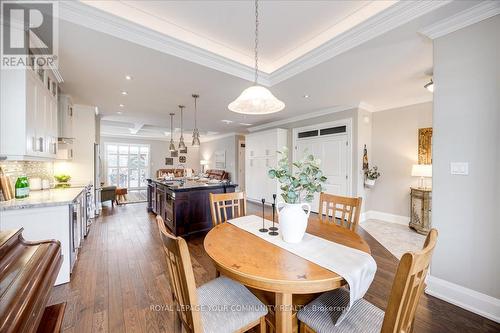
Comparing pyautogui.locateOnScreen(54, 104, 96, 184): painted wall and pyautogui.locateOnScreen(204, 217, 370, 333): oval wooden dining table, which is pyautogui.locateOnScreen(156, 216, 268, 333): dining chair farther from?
pyautogui.locateOnScreen(54, 104, 96, 184): painted wall

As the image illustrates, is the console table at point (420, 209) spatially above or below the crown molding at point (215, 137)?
below

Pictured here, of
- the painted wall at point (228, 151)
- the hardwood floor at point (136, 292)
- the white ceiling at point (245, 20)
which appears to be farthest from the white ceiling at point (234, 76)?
the painted wall at point (228, 151)

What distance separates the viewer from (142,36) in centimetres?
220

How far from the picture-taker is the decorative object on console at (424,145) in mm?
3885

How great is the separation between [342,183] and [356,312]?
3793 millimetres

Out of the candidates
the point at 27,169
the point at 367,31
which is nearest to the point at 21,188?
the point at 27,169

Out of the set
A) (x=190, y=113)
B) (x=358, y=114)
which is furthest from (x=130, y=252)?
(x=358, y=114)

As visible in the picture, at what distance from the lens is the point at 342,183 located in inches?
181

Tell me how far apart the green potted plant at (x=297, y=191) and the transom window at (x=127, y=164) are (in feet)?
33.0

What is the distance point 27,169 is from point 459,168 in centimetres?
531

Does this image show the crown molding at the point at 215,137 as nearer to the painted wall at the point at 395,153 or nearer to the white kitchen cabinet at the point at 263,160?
the white kitchen cabinet at the point at 263,160

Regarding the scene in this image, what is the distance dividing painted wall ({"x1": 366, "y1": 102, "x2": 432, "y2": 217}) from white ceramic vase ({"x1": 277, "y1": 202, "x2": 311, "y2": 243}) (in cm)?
397

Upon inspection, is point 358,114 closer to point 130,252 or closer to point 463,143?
point 463,143

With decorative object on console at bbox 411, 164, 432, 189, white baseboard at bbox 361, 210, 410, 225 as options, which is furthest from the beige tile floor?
decorative object on console at bbox 411, 164, 432, 189
